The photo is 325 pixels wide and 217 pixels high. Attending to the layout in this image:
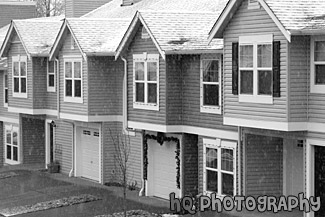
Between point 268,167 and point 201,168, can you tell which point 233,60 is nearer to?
point 268,167

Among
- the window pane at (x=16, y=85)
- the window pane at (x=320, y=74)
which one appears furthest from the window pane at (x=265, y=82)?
the window pane at (x=16, y=85)

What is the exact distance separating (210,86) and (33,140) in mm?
16159

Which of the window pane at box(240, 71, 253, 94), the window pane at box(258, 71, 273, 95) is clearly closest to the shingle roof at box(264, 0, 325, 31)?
the window pane at box(258, 71, 273, 95)

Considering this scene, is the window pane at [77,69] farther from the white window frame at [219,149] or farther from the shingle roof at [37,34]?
the white window frame at [219,149]

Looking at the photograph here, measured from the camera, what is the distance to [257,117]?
69.3ft

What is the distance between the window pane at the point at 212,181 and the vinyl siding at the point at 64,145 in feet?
33.8

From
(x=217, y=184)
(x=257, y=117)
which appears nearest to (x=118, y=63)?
(x=217, y=184)

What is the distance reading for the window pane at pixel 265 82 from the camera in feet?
67.4

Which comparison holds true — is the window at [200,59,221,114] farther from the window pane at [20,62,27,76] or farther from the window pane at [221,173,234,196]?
the window pane at [20,62,27,76]

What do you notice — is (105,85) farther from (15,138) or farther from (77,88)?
(15,138)

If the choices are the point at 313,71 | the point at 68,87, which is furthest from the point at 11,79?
the point at 313,71

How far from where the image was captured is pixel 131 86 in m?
28.1

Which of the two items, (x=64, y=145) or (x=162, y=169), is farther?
(x=64, y=145)

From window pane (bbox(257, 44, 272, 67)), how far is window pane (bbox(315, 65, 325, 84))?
1231mm
